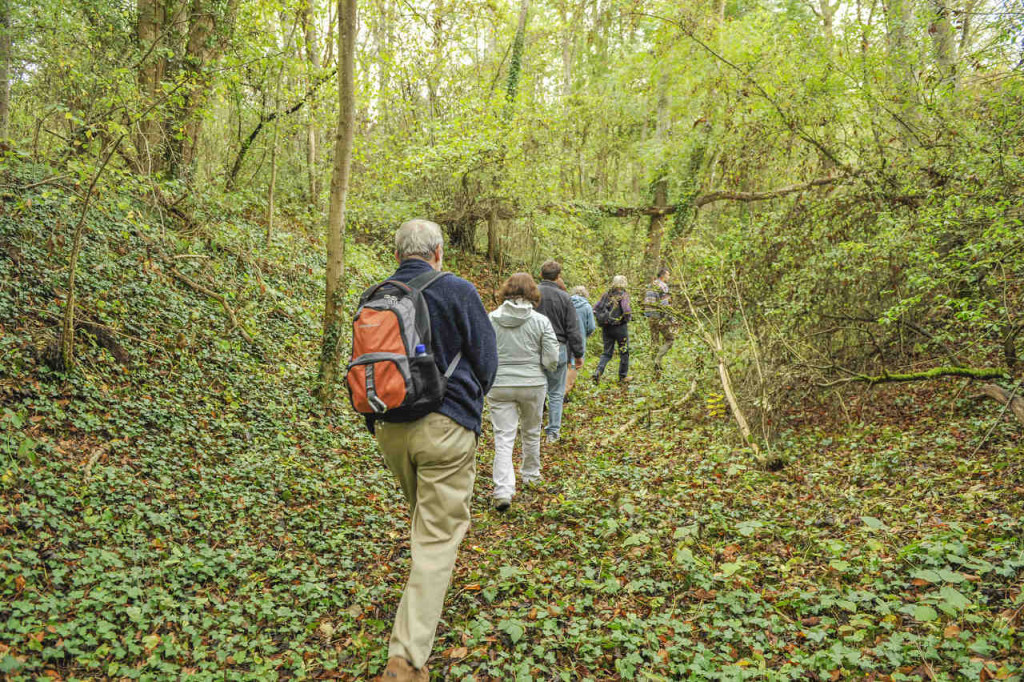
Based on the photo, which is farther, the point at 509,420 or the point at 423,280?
the point at 509,420

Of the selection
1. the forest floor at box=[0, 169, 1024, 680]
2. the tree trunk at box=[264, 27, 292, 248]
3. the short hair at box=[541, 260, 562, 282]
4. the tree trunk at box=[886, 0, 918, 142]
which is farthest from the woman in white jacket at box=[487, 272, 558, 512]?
the tree trunk at box=[264, 27, 292, 248]

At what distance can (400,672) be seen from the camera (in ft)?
9.49

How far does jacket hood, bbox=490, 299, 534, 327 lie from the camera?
18.5ft

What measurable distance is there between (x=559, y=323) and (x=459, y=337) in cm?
419

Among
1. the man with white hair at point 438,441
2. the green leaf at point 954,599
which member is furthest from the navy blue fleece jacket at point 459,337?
the green leaf at point 954,599

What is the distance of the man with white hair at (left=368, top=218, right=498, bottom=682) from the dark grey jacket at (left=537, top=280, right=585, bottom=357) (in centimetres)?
398

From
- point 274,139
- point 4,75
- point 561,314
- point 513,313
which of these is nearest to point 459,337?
point 513,313

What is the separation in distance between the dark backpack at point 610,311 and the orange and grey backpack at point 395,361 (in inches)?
289

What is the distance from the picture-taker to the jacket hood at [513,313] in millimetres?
5648

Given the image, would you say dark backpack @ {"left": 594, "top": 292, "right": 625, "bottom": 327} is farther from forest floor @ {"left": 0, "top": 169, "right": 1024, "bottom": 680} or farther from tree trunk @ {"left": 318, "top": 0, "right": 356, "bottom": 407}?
tree trunk @ {"left": 318, "top": 0, "right": 356, "bottom": 407}

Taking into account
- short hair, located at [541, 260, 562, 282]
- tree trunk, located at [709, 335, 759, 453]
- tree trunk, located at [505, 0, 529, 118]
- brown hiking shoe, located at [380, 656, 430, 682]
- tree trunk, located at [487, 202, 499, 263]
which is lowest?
brown hiking shoe, located at [380, 656, 430, 682]

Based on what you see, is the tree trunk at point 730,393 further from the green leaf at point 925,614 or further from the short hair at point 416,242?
the short hair at point 416,242

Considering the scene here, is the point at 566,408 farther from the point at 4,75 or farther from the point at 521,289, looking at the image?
the point at 4,75

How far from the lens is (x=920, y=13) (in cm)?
682
